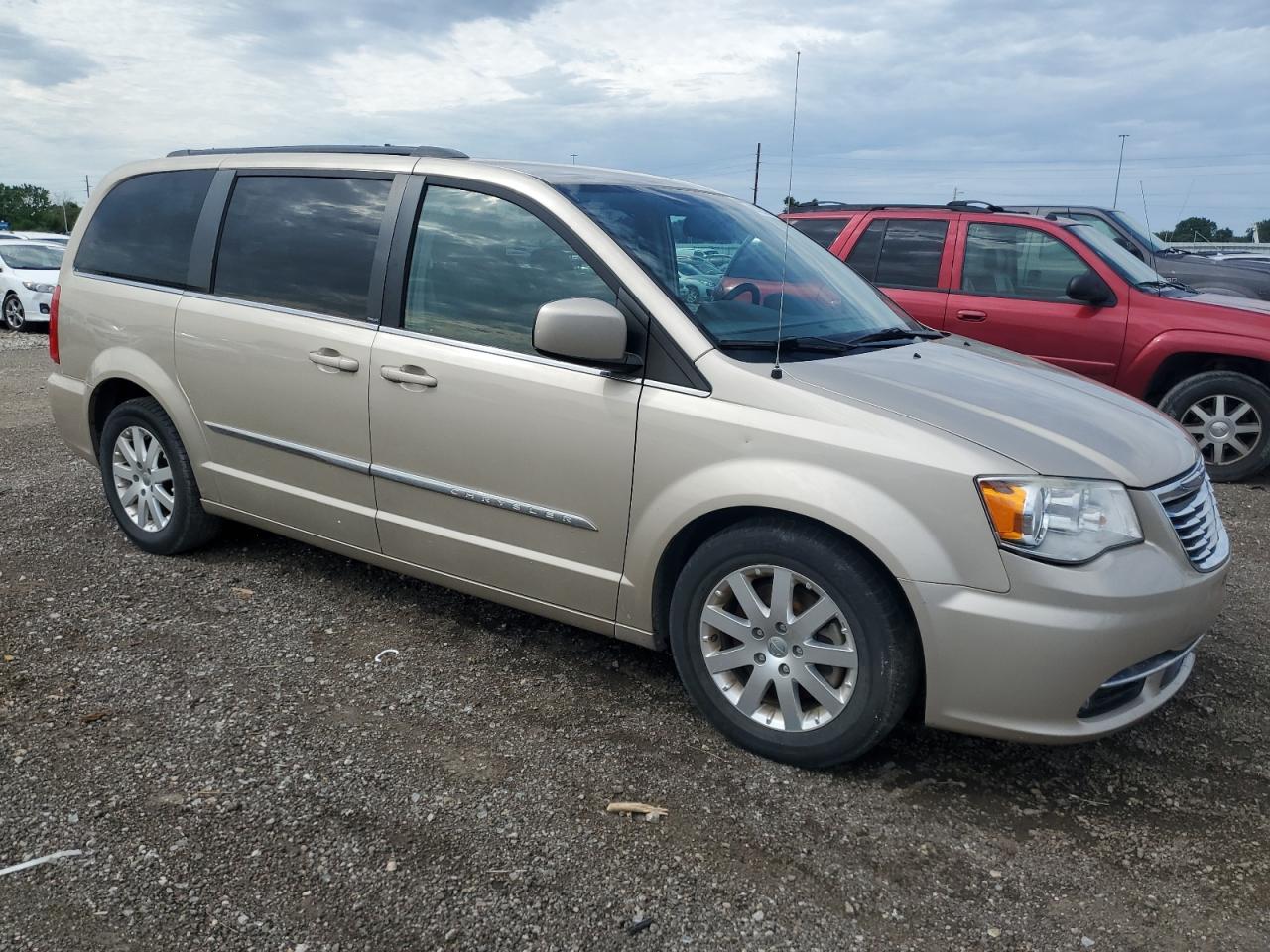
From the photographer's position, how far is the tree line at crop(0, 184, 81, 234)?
69.4 meters

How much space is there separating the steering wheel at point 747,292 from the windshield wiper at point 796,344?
0.74ft

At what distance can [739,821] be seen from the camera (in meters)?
2.88

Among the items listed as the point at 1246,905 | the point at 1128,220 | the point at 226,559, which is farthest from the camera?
the point at 1128,220

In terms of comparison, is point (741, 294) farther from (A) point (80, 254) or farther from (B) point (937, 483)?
(A) point (80, 254)

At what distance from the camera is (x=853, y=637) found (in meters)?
2.91

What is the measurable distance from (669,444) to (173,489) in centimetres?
270

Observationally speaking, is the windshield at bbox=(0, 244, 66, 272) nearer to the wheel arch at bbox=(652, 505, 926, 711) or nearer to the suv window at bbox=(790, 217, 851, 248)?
the suv window at bbox=(790, 217, 851, 248)

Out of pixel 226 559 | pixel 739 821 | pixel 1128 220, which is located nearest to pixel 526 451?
pixel 739 821

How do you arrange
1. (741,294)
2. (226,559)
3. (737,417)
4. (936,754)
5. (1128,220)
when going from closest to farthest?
(737,417) < (936,754) < (741,294) < (226,559) < (1128,220)

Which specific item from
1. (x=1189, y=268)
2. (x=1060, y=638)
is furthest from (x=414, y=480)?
(x=1189, y=268)

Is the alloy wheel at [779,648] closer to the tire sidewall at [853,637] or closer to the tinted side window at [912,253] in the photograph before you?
the tire sidewall at [853,637]

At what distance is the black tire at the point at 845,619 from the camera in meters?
2.87

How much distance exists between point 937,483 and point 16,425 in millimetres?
7837

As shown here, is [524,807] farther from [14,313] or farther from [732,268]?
[14,313]
